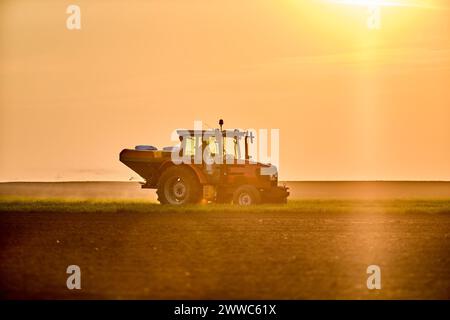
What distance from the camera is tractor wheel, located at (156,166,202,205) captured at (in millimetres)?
27547

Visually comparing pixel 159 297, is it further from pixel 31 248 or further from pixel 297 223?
pixel 297 223

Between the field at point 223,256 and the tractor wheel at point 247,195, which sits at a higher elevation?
the tractor wheel at point 247,195

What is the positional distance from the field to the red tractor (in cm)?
511

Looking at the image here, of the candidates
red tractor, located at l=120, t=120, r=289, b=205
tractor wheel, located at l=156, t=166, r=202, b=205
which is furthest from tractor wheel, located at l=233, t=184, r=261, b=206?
tractor wheel, located at l=156, t=166, r=202, b=205

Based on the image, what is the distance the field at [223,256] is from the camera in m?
9.79

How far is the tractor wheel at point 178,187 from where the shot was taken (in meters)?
27.5

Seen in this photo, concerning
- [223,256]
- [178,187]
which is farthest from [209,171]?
[223,256]

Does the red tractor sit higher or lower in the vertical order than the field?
higher

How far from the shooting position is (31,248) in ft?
46.1

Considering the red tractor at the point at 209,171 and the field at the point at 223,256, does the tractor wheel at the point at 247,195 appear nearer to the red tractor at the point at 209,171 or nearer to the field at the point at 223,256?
the red tractor at the point at 209,171

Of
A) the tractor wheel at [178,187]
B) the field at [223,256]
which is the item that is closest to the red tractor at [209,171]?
the tractor wheel at [178,187]

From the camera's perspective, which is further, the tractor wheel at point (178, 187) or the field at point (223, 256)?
the tractor wheel at point (178, 187)

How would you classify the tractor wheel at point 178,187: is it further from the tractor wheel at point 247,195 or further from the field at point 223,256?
the field at point 223,256

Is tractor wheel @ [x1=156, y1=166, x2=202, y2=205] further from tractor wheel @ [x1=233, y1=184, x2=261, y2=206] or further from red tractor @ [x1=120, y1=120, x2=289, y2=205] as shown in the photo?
tractor wheel @ [x1=233, y1=184, x2=261, y2=206]
